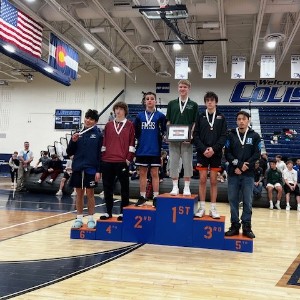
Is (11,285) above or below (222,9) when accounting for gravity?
below

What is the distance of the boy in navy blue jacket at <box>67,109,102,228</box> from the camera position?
4879mm

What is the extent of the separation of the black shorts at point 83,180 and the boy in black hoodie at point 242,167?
182cm

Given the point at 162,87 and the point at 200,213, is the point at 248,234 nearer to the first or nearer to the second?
the point at 200,213

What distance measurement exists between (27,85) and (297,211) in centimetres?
1663

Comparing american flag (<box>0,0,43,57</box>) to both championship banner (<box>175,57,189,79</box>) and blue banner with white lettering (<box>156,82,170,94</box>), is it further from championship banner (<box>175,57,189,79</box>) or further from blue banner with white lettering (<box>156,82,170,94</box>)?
blue banner with white lettering (<box>156,82,170,94</box>)

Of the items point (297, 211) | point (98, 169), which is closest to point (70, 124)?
point (297, 211)

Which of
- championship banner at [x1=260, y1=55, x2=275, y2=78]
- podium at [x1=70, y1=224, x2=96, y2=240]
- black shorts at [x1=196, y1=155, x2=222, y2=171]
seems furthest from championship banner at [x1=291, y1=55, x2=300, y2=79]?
podium at [x1=70, y1=224, x2=96, y2=240]

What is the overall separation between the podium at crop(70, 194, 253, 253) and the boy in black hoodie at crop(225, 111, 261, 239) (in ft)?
0.58

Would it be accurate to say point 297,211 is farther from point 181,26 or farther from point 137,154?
point 181,26

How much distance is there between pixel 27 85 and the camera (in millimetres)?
20953

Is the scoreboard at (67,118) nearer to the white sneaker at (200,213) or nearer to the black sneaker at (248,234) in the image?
the white sneaker at (200,213)

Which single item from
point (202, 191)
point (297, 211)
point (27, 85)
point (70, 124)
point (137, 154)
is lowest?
point (297, 211)

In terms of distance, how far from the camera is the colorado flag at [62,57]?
1096 cm

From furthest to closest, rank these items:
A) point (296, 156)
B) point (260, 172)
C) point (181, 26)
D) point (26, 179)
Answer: point (296, 156), point (181, 26), point (26, 179), point (260, 172)
